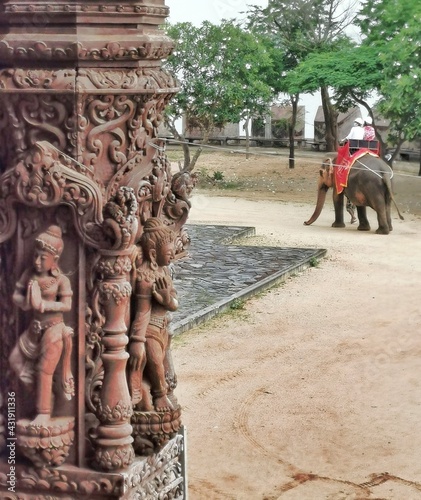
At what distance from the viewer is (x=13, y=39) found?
3.50 metres

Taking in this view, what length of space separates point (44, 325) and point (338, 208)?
45.1 feet

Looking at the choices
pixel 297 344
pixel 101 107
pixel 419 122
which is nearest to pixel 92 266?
pixel 101 107

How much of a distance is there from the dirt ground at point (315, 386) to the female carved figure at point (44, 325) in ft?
7.59

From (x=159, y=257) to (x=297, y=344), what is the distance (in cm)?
579

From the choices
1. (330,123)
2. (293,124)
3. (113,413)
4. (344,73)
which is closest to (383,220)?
(344,73)

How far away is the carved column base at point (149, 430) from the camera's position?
3.87m

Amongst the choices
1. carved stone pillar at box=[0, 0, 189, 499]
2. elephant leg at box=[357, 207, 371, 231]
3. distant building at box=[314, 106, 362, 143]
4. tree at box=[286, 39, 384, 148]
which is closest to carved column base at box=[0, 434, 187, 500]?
carved stone pillar at box=[0, 0, 189, 499]

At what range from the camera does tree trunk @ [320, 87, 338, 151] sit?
25609mm

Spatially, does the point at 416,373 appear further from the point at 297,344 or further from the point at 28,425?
the point at 28,425

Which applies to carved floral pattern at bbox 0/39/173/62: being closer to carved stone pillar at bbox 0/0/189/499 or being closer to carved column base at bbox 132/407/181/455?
carved stone pillar at bbox 0/0/189/499

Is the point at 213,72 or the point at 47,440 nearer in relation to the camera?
the point at 47,440

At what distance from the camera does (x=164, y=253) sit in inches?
150

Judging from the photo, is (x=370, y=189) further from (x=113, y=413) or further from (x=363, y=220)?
(x=113, y=413)

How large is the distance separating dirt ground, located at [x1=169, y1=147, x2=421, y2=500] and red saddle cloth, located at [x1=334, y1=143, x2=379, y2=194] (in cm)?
181
